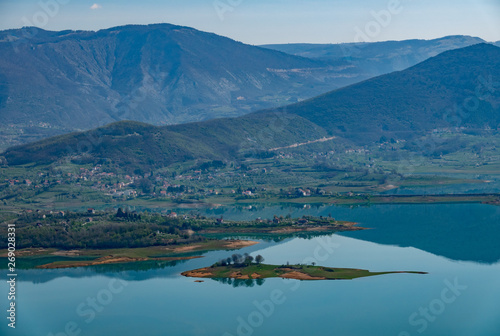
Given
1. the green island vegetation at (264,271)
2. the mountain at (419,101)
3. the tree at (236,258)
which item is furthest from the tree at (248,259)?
the mountain at (419,101)

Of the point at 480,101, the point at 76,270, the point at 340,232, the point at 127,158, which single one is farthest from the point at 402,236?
the point at 480,101

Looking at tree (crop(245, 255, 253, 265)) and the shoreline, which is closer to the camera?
the shoreline

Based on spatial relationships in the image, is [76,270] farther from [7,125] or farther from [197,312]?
[7,125]

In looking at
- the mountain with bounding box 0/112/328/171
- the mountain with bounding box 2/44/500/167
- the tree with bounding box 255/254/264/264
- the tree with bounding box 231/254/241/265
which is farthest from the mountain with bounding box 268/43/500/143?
the tree with bounding box 231/254/241/265

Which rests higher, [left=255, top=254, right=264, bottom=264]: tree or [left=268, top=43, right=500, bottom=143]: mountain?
[left=268, top=43, right=500, bottom=143]: mountain

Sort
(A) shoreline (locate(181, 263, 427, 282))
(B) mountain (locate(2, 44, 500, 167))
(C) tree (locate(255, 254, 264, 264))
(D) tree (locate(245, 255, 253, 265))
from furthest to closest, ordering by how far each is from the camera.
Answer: (B) mountain (locate(2, 44, 500, 167))
(C) tree (locate(255, 254, 264, 264))
(D) tree (locate(245, 255, 253, 265))
(A) shoreline (locate(181, 263, 427, 282))

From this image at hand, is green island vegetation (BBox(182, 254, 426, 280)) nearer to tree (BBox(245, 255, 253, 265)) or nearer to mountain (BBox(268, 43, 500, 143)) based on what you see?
tree (BBox(245, 255, 253, 265))

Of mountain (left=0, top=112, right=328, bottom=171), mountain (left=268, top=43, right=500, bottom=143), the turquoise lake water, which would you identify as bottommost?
the turquoise lake water
